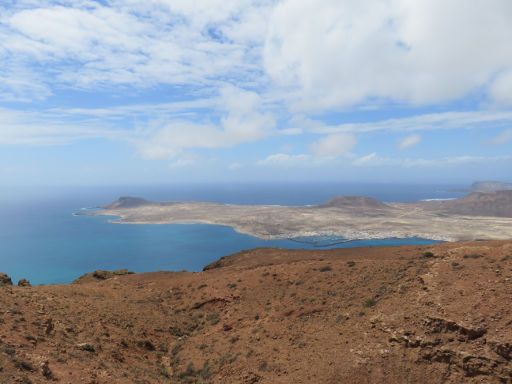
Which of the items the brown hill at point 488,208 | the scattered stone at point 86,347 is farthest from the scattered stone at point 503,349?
the brown hill at point 488,208

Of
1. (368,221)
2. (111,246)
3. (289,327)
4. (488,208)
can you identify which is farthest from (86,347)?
(488,208)

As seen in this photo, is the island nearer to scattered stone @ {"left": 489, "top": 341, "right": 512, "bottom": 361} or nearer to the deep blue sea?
the deep blue sea

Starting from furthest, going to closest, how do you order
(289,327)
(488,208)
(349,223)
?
(488,208) → (349,223) → (289,327)

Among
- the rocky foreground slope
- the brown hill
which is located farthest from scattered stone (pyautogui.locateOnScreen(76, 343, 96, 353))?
the brown hill

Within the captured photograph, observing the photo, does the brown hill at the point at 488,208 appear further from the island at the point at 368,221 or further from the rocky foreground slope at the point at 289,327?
the rocky foreground slope at the point at 289,327

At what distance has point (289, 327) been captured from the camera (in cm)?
2114

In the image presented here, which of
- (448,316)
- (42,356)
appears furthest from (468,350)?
(42,356)

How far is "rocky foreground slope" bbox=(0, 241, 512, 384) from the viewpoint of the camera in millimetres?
15664

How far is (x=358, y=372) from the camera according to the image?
16172 millimetres

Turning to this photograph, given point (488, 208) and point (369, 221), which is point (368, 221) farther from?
A: point (488, 208)

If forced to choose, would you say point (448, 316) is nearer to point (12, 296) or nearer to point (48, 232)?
point (12, 296)

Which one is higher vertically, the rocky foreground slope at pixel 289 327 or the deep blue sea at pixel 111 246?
the rocky foreground slope at pixel 289 327

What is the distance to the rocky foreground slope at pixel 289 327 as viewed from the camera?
15664mm

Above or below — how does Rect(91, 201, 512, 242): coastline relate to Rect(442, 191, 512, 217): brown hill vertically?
below
